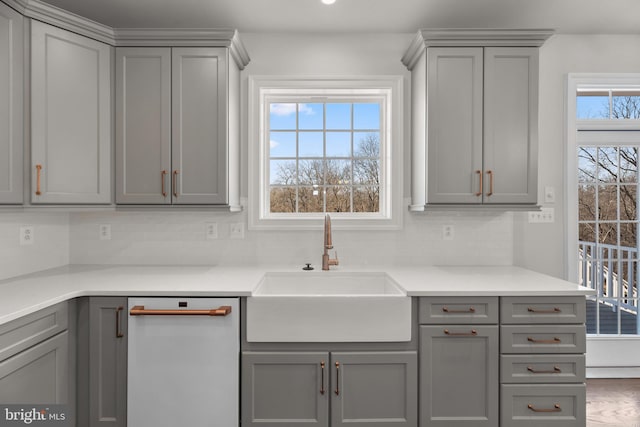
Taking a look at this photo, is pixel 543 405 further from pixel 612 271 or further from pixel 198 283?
pixel 198 283

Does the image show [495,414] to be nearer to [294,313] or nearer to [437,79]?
[294,313]

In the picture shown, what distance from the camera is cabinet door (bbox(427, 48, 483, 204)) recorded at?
237 centimetres

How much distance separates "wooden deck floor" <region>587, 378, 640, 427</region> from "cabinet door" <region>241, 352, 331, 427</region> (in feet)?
→ 5.43

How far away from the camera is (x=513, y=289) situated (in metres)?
2.01

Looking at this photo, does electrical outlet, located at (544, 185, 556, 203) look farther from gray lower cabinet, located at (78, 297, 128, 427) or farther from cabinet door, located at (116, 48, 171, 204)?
gray lower cabinet, located at (78, 297, 128, 427)

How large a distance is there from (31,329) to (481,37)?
2809 mm

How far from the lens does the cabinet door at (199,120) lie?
2.36m

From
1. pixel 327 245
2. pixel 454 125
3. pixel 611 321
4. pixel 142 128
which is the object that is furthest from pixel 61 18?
pixel 611 321

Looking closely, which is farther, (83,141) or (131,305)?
(83,141)

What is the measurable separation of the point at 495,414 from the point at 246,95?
2471 millimetres

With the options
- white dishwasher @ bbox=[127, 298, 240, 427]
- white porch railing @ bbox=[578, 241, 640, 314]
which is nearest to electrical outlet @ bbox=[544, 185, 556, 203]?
white porch railing @ bbox=[578, 241, 640, 314]

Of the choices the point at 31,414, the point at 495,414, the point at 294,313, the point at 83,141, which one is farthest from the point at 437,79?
the point at 31,414

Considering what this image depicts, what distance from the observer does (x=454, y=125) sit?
2.38 m

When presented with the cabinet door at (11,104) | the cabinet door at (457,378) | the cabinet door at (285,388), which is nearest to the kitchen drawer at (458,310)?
the cabinet door at (457,378)
